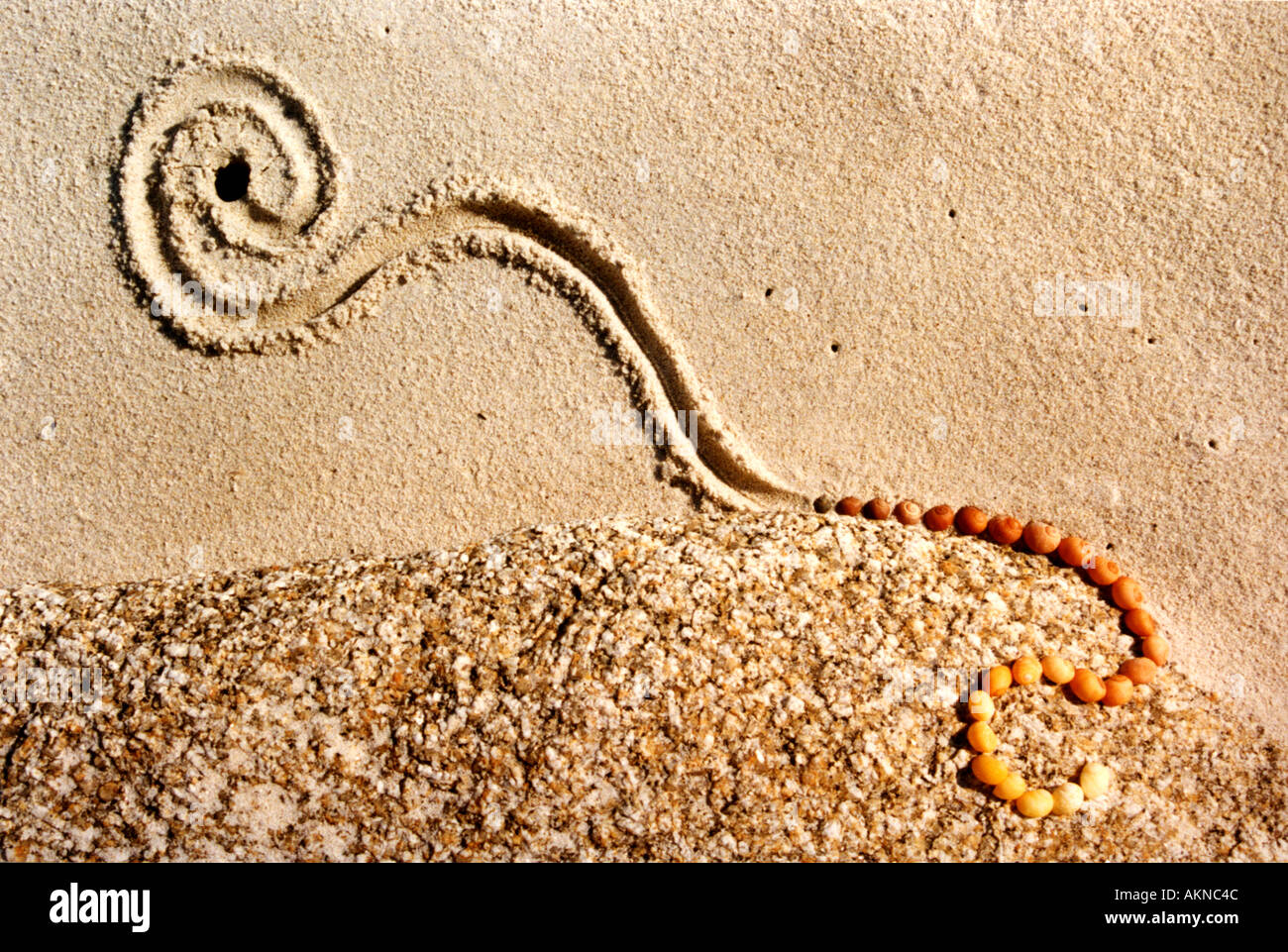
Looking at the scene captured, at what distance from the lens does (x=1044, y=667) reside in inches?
104

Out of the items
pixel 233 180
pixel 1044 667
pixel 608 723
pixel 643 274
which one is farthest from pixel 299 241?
pixel 1044 667

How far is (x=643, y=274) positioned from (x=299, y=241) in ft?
3.93

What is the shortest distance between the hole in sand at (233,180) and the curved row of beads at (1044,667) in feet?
7.72

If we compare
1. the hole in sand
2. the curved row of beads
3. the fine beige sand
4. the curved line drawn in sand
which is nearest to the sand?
the curved row of beads

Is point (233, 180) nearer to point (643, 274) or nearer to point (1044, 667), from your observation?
point (643, 274)

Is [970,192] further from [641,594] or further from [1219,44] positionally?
[641,594]

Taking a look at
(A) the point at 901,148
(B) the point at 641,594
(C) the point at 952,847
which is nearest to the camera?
(C) the point at 952,847

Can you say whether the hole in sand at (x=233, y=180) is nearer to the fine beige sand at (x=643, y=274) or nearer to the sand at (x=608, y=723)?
the fine beige sand at (x=643, y=274)

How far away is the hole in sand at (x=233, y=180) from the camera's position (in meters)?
3.29

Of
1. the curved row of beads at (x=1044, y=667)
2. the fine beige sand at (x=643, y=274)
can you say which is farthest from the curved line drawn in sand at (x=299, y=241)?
the curved row of beads at (x=1044, y=667)

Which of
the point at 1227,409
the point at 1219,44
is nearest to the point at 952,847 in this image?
the point at 1227,409

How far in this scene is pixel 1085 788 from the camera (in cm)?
252
